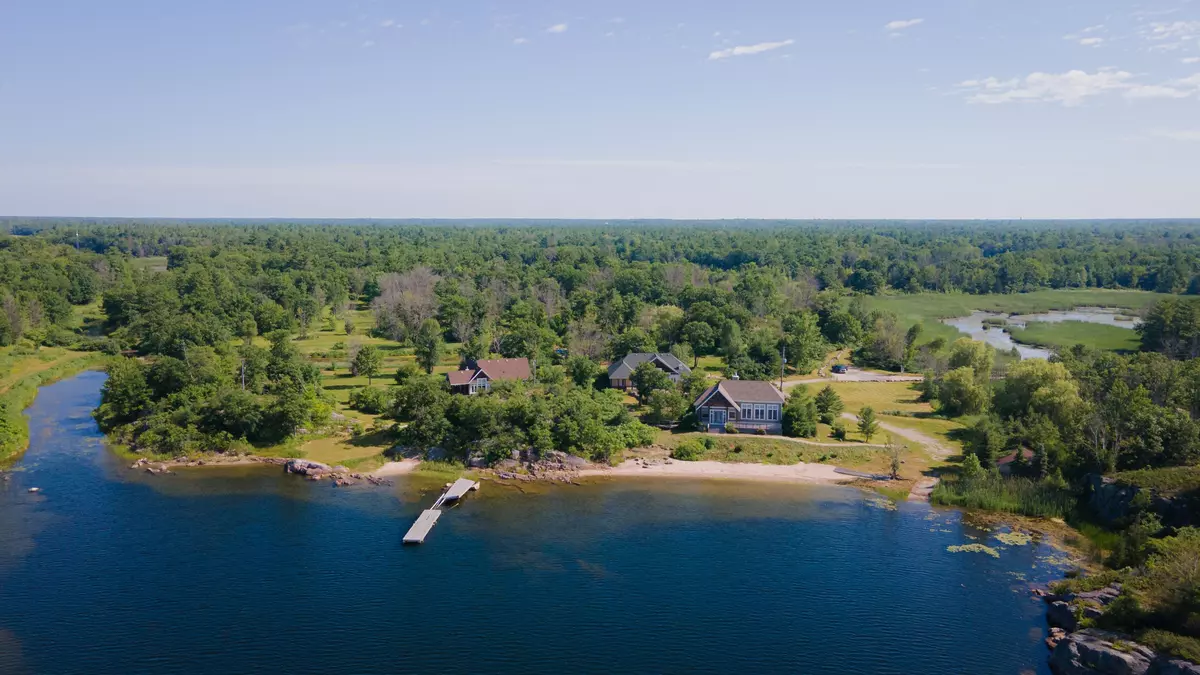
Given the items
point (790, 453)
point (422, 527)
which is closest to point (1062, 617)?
point (790, 453)

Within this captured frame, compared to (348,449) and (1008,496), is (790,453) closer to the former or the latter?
(1008,496)

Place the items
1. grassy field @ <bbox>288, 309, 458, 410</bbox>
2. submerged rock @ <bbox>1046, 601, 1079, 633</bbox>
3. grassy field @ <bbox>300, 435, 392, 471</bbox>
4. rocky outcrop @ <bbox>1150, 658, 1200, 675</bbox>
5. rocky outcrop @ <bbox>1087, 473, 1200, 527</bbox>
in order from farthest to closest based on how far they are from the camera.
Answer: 1. grassy field @ <bbox>288, 309, 458, 410</bbox>
2. grassy field @ <bbox>300, 435, 392, 471</bbox>
3. rocky outcrop @ <bbox>1087, 473, 1200, 527</bbox>
4. submerged rock @ <bbox>1046, 601, 1079, 633</bbox>
5. rocky outcrop @ <bbox>1150, 658, 1200, 675</bbox>

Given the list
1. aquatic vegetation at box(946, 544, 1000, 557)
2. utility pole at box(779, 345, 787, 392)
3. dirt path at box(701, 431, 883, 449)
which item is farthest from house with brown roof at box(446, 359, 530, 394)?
aquatic vegetation at box(946, 544, 1000, 557)

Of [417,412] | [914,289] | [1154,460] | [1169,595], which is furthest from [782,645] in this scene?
[914,289]

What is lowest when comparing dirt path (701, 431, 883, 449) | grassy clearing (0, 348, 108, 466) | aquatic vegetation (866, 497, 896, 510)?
aquatic vegetation (866, 497, 896, 510)

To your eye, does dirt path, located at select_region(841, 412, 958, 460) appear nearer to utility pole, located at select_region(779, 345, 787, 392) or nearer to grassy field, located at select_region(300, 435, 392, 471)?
utility pole, located at select_region(779, 345, 787, 392)

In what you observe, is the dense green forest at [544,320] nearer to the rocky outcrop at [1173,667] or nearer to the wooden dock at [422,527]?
the wooden dock at [422,527]

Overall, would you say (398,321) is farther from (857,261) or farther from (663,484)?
(857,261)

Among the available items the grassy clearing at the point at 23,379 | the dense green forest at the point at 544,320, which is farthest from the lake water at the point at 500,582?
the dense green forest at the point at 544,320
